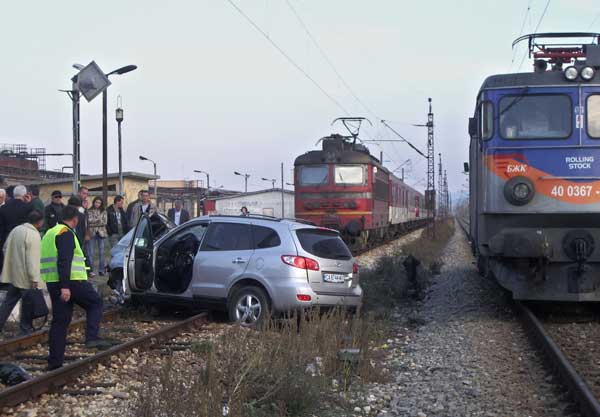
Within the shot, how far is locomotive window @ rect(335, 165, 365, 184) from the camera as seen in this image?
2403 centimetres

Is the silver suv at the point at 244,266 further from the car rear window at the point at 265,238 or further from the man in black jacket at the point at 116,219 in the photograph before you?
the man in black jacket at the point at 116,219

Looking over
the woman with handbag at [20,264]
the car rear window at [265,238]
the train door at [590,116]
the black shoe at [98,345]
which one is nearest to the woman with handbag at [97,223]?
the car rear window at [265,238]

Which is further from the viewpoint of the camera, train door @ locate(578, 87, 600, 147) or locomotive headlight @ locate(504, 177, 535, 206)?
train door @ locate(578, 87, 600, 147)

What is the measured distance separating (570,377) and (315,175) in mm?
17835

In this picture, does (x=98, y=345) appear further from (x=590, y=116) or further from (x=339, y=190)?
(x=339, y=190)

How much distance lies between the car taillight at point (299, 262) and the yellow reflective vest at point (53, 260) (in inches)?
124

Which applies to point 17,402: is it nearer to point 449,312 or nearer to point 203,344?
point 203,344

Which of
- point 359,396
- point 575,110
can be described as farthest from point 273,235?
point 575,110

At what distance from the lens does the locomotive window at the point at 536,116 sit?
10406 millimetres

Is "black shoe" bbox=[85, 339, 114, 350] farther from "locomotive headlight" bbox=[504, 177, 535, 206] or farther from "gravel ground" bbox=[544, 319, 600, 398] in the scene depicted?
"locomotive headlight" bbox=[504, 177, 535, 206]

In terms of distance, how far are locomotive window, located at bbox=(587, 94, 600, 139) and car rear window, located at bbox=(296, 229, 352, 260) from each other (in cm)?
385

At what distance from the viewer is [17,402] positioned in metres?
6.04

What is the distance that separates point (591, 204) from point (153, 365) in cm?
623

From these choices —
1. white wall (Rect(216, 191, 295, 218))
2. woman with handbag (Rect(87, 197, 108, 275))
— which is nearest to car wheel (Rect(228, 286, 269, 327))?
woman with handbag (Rect(87, 197, 108, 275))
